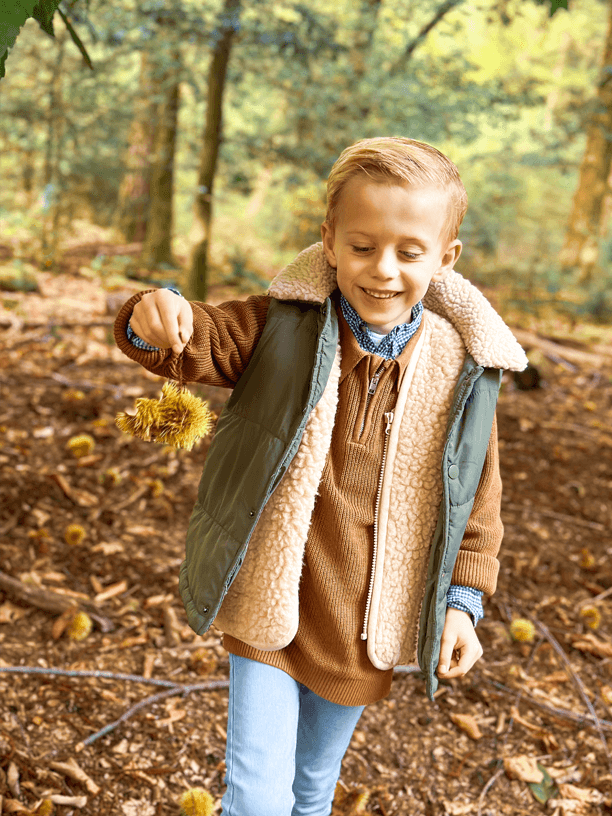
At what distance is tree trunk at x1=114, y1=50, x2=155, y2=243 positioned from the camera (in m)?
7.91

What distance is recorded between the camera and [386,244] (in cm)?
129

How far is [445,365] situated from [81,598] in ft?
6.48

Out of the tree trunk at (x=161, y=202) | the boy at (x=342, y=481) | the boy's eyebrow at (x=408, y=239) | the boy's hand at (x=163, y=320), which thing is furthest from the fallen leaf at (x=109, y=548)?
the tree trunk at (x=161, y=202)

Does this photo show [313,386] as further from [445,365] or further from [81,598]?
[81,598]

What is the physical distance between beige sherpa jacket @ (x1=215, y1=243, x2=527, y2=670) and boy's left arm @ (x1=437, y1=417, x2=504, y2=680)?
0.04 m

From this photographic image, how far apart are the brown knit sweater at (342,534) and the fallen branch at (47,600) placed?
1388 mm

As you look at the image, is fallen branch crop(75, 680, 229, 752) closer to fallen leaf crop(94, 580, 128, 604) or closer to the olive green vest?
fallen leaf crop(94, 580, 128, 604)

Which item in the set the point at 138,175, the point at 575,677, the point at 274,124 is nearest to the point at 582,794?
the point at 575,677

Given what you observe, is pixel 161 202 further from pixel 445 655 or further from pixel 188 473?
pixel 445 655

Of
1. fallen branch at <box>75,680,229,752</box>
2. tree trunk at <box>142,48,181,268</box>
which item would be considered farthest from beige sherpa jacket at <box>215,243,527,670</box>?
tree trunk at <box>142,48,181,268</box>

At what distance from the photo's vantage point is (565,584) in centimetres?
337

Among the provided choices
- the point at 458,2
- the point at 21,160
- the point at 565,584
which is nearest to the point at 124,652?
the point at 565,584

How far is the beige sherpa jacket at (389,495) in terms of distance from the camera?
1.39 m

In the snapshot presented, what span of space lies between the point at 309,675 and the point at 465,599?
1.21 ft
